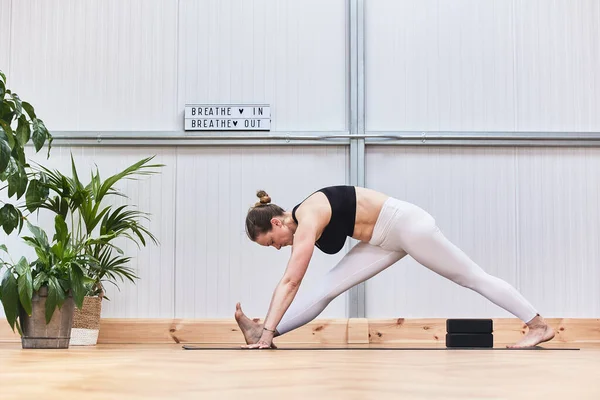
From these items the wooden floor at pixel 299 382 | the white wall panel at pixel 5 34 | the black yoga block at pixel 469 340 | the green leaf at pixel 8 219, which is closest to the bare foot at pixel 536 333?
the black yoga block at pixel 469 340

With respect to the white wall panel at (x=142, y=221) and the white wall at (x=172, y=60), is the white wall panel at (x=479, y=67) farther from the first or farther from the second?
the white wall panel at (x=142, y=221)

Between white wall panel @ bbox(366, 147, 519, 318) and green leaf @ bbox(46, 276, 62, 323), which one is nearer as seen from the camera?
green leaf @ bbox(46, 276, 62, 323)

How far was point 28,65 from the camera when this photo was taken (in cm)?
570

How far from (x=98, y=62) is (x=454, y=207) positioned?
2.63 metres

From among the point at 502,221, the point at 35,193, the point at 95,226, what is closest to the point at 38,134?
the point at 35,193

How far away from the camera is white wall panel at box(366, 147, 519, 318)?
18.0 ft

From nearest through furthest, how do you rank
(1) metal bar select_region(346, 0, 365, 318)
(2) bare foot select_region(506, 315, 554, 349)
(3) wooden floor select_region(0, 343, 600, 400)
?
(3) wooden floor select_region(0, 343, 600, 400)
(2) bare foot select_region(506, 315, 554, 349)
(1) metal bar select_region(346, 0, 365, 318)

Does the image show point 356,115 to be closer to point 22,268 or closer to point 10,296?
point 22,268

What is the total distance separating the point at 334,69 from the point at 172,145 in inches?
47.9

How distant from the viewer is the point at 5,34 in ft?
18.8

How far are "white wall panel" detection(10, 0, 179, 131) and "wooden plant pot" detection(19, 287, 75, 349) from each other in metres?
1.91

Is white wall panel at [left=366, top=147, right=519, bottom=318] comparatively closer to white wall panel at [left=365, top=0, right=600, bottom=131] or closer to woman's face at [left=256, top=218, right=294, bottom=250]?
white wall panel at [left=365, top=0, right=600, bottom=131]

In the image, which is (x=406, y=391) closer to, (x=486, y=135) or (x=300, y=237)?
(x=300, y=237)

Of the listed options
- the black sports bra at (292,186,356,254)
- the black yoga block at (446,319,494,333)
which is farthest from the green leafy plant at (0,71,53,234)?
the black yoga block at (446,319,494,333)
